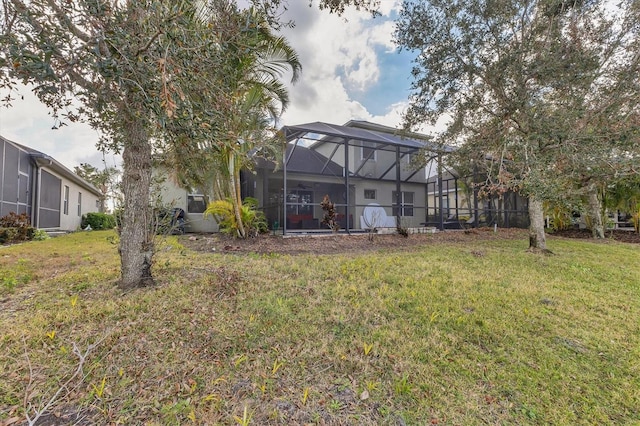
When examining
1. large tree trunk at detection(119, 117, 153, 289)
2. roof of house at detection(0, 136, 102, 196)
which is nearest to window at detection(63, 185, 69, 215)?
roof of house at detection(0, 136, 102, 196)

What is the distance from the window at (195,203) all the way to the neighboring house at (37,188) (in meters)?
5.32

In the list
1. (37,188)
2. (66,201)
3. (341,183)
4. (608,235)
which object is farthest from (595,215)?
(66,201)

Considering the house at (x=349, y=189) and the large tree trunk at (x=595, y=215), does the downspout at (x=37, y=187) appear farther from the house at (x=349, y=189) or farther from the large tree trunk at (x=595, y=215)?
the large tree trunk at (x=595, y=215)

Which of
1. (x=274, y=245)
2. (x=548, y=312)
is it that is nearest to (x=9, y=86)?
(x=274, y=245)

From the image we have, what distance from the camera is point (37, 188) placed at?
1133cm

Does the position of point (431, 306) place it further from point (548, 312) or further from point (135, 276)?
point (135, 276)

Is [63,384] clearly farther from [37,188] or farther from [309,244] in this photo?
[37,188]

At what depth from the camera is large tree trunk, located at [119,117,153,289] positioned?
357cm

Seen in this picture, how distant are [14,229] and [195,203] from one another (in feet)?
20.8

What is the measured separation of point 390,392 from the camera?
2150mm

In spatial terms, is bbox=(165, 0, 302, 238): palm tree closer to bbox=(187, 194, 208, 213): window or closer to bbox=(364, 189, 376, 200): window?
bbox=(187, 194, 208, 213): window

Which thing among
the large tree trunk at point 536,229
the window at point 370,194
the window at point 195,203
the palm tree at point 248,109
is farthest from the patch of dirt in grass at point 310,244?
the window at point 195,203

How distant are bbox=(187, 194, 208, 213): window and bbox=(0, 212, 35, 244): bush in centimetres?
561

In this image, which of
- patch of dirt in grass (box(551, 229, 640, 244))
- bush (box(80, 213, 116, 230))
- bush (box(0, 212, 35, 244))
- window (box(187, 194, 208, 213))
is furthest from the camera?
bush (box(80, 213, 116, 230))
